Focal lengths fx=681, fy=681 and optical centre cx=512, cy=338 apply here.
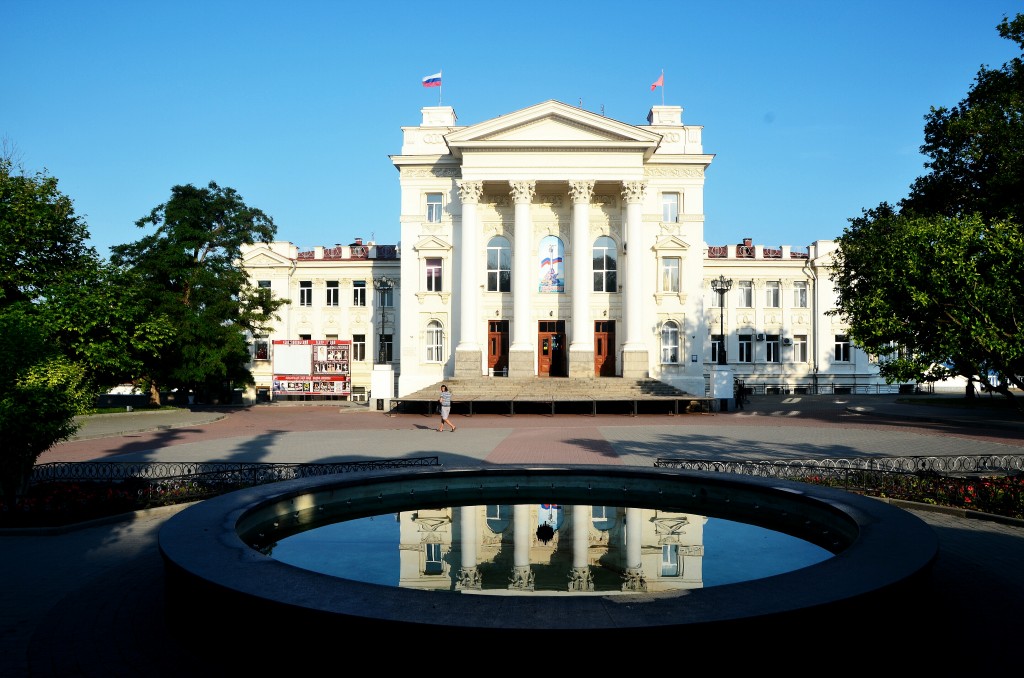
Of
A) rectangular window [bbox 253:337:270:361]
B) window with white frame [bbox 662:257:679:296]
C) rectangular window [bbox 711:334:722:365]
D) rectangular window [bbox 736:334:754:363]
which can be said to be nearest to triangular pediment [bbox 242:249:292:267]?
rectangular window [bbox 253:337:270:361]

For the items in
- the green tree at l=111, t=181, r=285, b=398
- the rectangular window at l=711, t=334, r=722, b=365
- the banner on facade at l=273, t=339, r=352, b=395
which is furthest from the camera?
the rectangular window at l=711, t=334, r=722, b=365

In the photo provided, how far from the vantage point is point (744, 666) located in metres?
4.58

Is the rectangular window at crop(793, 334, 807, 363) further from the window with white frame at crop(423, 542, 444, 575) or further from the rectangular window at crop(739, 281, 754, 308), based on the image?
the window with white frame at crop(423, 542, 444, 575)

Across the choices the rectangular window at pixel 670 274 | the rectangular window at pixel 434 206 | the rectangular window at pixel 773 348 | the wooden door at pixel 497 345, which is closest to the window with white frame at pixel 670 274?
the rectangular window at pixel 670 274

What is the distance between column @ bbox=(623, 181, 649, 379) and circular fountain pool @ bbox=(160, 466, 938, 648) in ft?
103

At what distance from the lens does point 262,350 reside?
5425 cm

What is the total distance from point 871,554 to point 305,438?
20663 mm

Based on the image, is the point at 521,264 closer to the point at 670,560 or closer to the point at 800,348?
the point at 800,348

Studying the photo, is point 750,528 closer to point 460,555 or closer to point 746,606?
point 460,555

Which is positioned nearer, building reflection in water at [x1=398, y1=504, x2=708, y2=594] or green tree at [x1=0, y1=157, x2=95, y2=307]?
building reflection in water at [x1=398, y1=504, x2=708, y2=594]

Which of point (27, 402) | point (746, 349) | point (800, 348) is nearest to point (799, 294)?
point (800, 348)

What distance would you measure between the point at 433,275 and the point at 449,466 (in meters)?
33.4

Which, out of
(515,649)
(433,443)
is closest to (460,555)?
(515,649)

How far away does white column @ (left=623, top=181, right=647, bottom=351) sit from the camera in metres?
41.4
